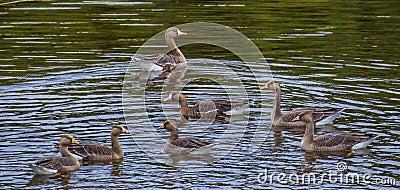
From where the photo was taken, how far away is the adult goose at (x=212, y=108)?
1856cm

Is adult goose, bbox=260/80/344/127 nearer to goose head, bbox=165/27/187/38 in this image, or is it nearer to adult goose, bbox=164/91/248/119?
adult goose, bbox=164/91/248/119

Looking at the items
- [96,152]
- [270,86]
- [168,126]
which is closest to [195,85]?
[270,86]

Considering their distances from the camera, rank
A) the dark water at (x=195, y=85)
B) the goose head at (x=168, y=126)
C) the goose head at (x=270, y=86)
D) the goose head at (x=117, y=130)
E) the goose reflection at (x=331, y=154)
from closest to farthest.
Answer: the dark water at (x=195, y=85)
the goose reflection at (x=331, y=154)
the goose head at (x=117, y=130)
the goose head at (x=168, y=126)
the goose head at (x=270, y=86)

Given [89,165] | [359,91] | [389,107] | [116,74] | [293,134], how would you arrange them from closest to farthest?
[89,165], [293,134], [389,107], [359,91], [116,74]

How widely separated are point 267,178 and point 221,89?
691 centimetres

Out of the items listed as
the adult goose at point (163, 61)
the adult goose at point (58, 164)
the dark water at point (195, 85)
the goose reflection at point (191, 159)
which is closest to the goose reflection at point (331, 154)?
the dark water at point (195, 85)

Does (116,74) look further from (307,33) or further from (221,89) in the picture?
(307,33)

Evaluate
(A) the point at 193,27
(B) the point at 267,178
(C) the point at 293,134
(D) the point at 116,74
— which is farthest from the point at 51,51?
(B) the point at 267,178

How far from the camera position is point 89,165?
1532 cm

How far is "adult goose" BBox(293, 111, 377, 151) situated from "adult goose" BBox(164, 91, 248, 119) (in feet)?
8.67

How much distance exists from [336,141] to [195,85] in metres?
6.05

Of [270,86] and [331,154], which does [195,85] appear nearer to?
[270,86]

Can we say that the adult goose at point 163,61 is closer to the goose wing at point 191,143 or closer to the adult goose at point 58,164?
the goose wing at point 191,143

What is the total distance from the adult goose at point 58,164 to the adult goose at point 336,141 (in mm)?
4188
